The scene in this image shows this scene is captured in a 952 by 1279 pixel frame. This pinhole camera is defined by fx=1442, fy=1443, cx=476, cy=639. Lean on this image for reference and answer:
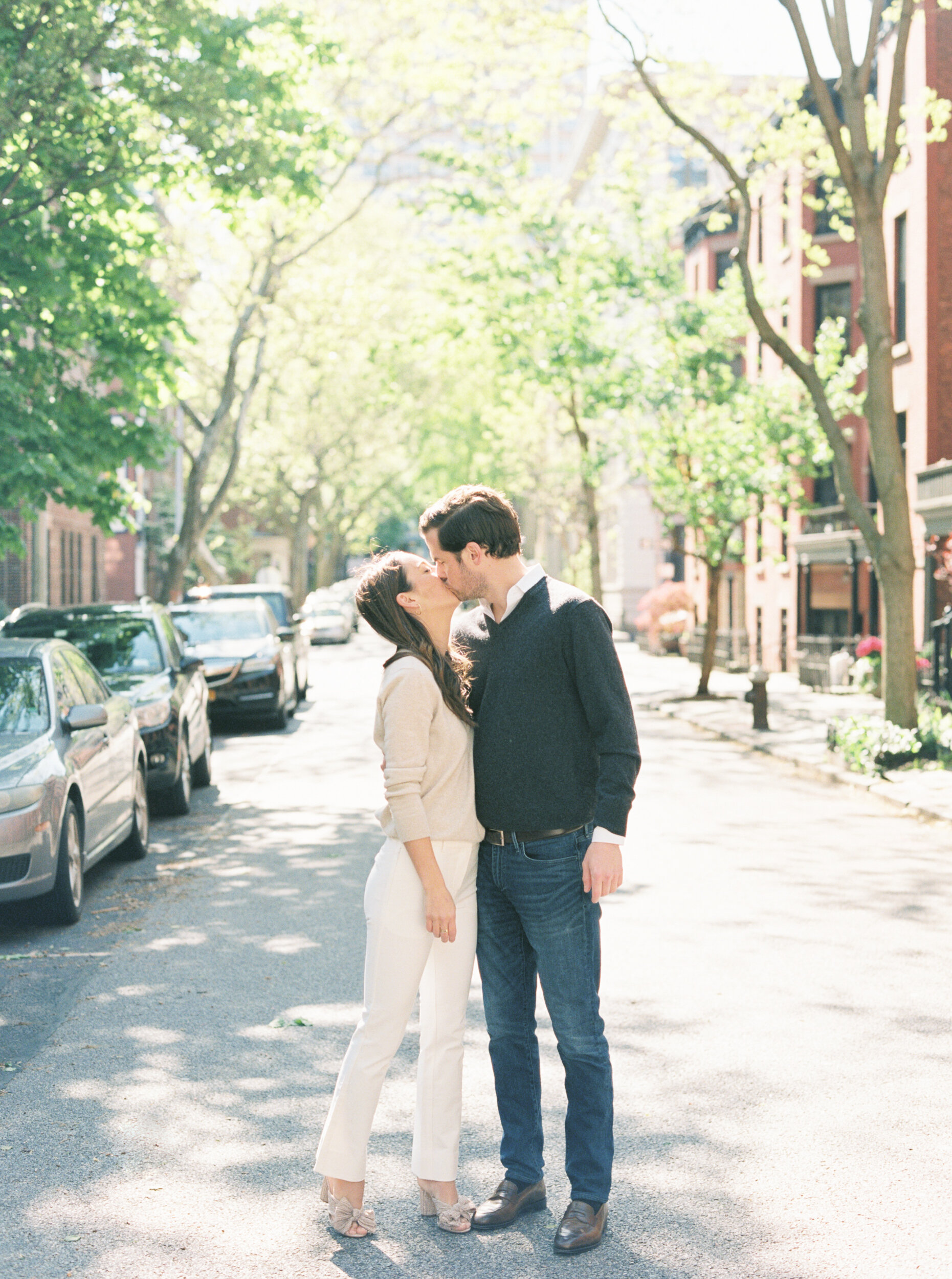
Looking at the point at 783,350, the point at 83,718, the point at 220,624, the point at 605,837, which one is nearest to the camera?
the point at 605,837

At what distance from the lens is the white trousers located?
3.74 meters

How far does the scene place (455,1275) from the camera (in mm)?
3545

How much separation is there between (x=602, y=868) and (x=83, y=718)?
512cm

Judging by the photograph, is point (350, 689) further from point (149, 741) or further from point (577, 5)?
point (149, 741)

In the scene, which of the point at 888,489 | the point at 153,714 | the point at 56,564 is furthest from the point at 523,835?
the point at 56,564

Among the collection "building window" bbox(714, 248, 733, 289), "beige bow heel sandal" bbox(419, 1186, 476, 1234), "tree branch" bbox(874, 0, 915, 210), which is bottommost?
"beige bow heel sandal" bbox(419, 1186, 476, 1234)

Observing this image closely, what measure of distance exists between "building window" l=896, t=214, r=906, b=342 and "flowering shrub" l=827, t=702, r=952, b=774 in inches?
511

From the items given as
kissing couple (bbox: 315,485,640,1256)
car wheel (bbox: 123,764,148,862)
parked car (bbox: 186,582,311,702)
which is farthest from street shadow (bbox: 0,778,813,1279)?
parked car (bbox: 186,582,311,702)

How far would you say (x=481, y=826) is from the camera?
12.6 feet

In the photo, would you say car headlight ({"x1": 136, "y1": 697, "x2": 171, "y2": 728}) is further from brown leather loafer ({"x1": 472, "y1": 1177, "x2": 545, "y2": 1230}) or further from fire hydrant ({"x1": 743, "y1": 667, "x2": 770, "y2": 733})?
fire hydrant ({"x1": 743, "y1": 667, "x2": 770, "y2": 733})

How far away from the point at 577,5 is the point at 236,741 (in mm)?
9972

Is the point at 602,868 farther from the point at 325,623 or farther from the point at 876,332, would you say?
the point at 325,623

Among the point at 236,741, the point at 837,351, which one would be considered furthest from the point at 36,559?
the point at 837,351

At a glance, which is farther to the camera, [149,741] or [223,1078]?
[149,741]
